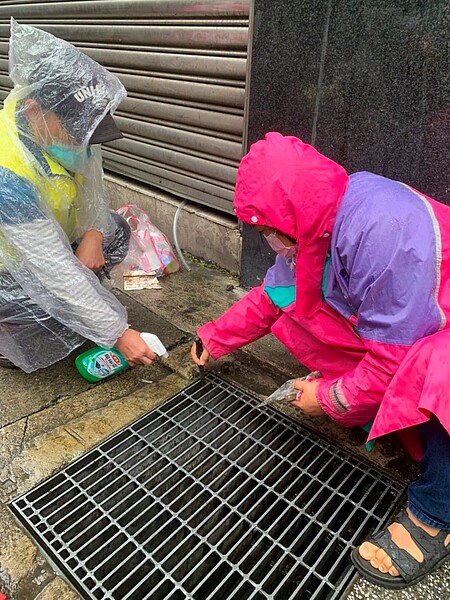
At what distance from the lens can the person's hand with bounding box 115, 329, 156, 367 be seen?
2.13m

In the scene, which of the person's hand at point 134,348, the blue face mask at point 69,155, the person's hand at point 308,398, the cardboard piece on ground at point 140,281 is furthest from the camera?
the cardboard piece on ground at point 140,281

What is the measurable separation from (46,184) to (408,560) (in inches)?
76.3

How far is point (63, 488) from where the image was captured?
1815 mm

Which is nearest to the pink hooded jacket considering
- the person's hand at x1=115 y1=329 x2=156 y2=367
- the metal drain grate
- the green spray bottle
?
the metal drain grate

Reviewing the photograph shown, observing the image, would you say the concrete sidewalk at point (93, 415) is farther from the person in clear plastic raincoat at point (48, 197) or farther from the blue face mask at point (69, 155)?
the blue face mask at point (69, 155)

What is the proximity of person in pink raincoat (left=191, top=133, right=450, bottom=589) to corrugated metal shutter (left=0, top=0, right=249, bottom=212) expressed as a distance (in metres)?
1.62

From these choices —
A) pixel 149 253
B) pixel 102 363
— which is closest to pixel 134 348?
pixel 102 363

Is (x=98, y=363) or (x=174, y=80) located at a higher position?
(x=174, y=80)

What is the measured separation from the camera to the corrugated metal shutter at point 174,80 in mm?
2941

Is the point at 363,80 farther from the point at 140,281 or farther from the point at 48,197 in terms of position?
the point at 140,281

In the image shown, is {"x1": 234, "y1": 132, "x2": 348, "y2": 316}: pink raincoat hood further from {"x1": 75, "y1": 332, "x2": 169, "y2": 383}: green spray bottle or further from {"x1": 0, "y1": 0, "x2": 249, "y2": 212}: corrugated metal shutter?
{"x1": 0, "y1": 0, "x2": 249, "y2": 212}: corrugated metal shutter

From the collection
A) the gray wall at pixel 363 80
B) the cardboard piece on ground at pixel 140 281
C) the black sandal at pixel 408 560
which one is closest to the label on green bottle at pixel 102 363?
the cardboard piece on ground at pixel 140 281

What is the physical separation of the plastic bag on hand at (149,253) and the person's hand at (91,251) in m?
0.89

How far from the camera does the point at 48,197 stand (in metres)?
2.08
